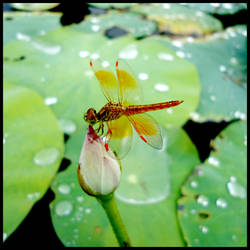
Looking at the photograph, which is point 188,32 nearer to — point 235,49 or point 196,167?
point 235,49

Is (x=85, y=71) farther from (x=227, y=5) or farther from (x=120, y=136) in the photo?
(x=227, y=5)

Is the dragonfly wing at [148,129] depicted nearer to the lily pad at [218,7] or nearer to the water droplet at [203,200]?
the water droplet at [203,200]

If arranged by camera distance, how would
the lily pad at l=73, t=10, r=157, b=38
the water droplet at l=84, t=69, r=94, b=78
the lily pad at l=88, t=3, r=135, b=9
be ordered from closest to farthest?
1. the water droplet at l=84, t=69, r=94, b=78
2. the lily pad at l=73, t=10, r=157, b=38
3. the lily pad at l=88, t=3, r=135, b=9

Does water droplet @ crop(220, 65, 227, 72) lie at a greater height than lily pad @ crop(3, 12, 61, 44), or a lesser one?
lesser

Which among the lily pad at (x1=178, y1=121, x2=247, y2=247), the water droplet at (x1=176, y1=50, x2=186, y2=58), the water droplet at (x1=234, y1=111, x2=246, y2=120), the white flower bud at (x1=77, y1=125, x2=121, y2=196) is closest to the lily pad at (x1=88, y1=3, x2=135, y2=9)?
the water droplet at (x1=176, y1=50, x2=186, y2=58)

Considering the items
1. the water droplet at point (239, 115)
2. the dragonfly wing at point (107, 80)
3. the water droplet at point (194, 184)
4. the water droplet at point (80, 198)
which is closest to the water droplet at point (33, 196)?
the water droplet at point (80, 198)

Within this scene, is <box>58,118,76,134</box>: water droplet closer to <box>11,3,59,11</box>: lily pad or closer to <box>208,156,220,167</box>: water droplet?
<box>208,156,220,167</box>: water droplet
